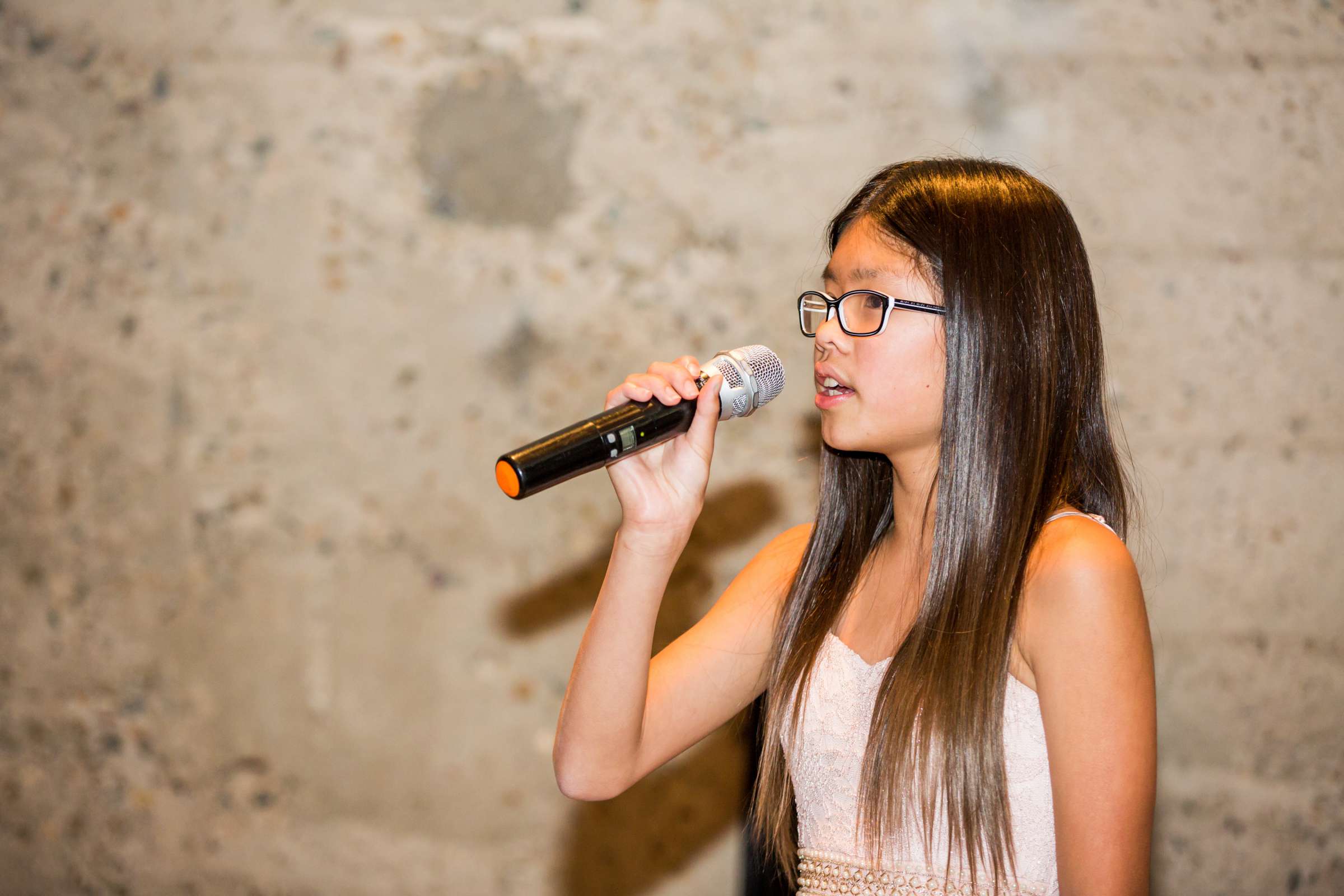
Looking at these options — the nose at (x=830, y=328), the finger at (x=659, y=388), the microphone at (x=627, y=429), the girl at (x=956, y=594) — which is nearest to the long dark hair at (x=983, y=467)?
the girl at (x=956, y=594)

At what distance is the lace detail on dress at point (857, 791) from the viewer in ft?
4.31

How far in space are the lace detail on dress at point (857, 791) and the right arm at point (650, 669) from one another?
0.14 m

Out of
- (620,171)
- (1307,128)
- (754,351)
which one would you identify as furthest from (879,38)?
(754,351)

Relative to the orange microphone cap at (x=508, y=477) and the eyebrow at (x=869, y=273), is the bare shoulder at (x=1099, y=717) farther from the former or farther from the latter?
the orange microphone cap at (x=508, y=477)

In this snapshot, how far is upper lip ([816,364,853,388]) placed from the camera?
138 centimetres

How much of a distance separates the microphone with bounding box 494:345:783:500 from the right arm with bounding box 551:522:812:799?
0.61 feet

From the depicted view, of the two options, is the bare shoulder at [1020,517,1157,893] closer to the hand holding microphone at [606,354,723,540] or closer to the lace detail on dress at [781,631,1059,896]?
the lace detail on dress at [781,631,1059,896]

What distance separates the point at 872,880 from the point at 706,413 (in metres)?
0.66

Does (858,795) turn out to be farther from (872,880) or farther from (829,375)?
(829,375)

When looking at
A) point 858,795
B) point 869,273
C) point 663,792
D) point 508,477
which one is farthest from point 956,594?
point 663,792

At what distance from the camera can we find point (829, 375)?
1.39 meters

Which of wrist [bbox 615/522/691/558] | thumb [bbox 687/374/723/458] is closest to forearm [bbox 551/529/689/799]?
wrist [bbox 615/522/691/558]

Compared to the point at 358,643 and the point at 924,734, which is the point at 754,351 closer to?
the point at 924,734

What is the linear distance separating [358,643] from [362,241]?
3.01ft
